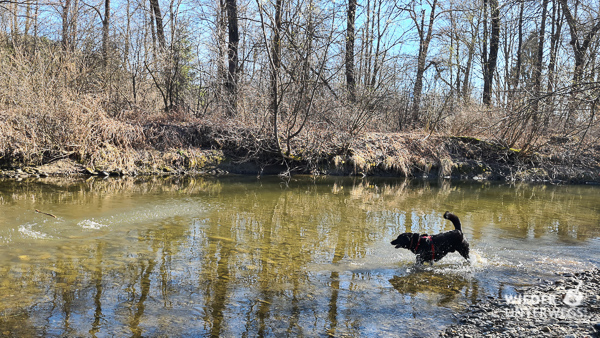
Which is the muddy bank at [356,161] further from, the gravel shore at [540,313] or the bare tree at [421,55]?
the gravel shore at [540,313]

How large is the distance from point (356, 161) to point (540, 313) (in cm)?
1224

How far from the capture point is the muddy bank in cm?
1346

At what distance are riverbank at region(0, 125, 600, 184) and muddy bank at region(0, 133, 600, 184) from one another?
1.1 inches

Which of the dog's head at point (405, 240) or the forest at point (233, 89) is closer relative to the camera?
the dog's head at point (405, 240)

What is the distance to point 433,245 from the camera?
214 inches

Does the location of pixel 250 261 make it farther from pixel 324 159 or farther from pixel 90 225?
pixel 324 159

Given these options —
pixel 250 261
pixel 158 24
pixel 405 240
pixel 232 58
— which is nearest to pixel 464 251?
pixel 405 240

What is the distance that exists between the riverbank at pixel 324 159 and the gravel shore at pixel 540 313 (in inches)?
441

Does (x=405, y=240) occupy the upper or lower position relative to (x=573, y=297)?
upper

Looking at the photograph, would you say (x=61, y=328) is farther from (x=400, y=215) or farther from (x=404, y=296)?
(x=400, y=215)

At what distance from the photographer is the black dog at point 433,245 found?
545cm

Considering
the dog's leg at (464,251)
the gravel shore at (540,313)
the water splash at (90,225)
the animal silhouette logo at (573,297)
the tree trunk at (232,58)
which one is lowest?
the gravel shore at (540,313)

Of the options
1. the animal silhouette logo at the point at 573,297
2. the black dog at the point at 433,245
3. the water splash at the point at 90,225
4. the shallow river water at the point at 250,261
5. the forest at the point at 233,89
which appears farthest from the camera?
the forest at the point at 233,89

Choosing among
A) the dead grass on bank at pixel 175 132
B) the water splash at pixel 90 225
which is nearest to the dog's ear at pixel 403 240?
the water splash at pixel 90 225
